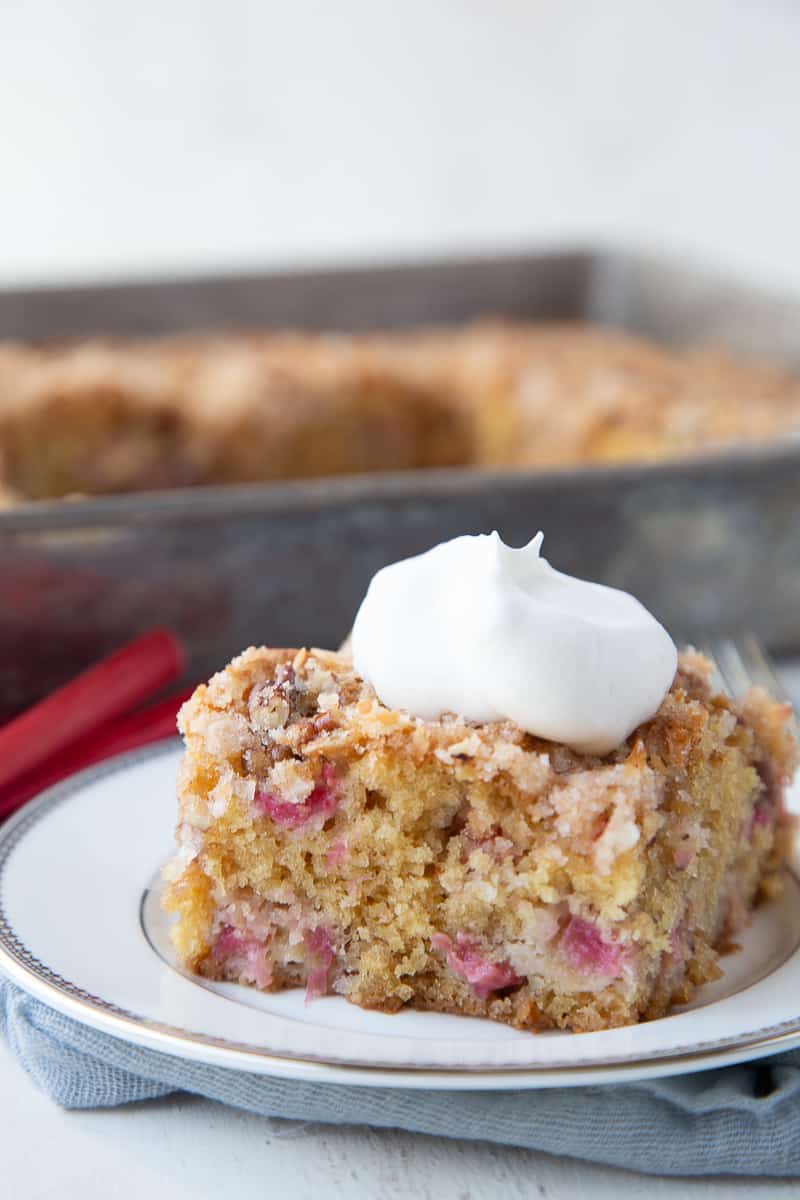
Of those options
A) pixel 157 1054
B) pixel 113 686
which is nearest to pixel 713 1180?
pixel 157 1054

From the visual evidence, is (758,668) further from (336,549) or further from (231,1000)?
(231,1000)

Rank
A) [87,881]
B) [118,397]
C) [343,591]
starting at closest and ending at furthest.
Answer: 1. [87,881]
2. [343,591]
3. [118,397]

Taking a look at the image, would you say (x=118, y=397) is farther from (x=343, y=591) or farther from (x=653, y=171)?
(x=653, y=171)

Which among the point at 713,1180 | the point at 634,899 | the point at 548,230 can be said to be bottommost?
the point at 548,230

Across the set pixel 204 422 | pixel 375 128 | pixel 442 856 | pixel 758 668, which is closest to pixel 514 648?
pixel 442 856

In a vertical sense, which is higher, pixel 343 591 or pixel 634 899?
pixel 634 899

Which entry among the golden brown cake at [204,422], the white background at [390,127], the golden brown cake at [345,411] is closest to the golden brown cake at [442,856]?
the golden brown cake at [345,411]
